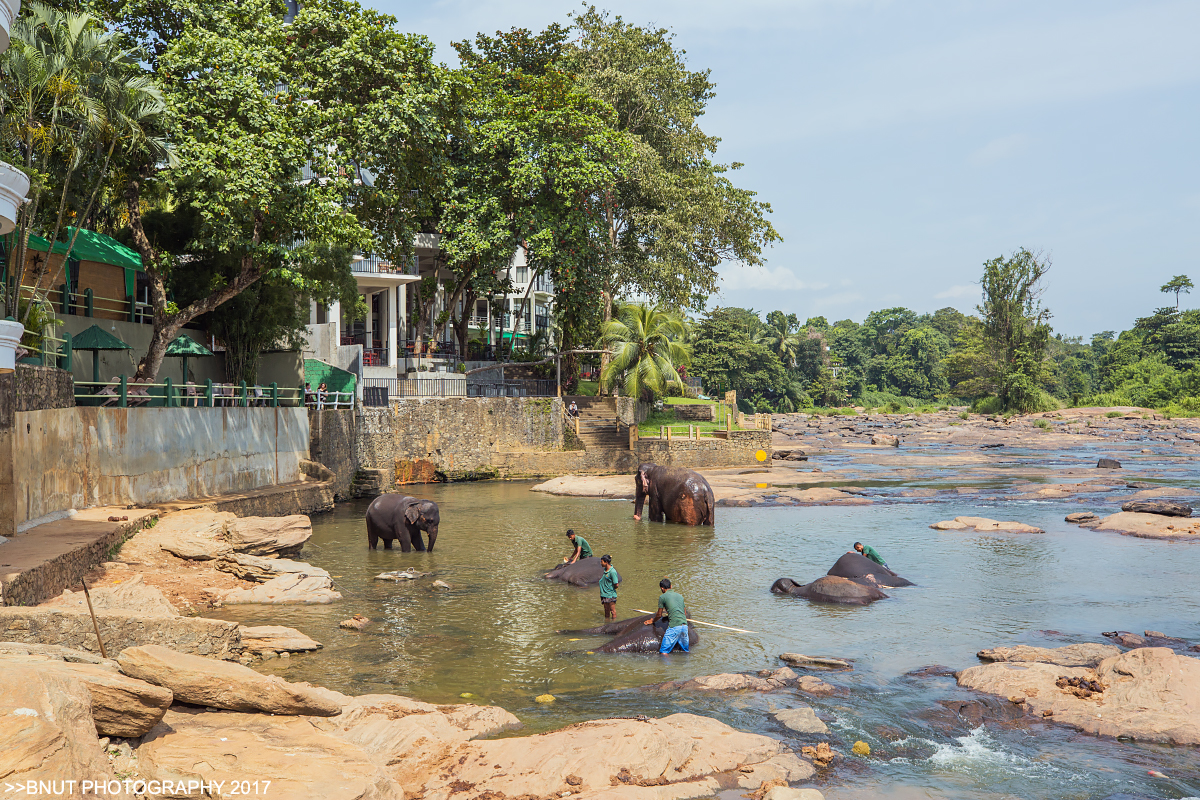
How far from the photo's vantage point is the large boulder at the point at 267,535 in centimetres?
1800

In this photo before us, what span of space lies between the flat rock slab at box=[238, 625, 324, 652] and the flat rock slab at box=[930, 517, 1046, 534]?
18.9 m

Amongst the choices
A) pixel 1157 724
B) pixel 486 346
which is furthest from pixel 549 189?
pixel 1157 724

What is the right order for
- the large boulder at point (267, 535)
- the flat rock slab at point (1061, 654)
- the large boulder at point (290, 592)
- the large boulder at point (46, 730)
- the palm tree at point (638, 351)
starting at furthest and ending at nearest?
the palm tree at point (638, 351) < the large boulder at point (267, 535) < the large boulder at point (290, 592) < the flat rock slab at point (1061, 654) < the large boulder at point (46, 730)

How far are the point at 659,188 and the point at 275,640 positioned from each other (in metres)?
34.4

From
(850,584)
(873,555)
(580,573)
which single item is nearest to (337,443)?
(580,573)

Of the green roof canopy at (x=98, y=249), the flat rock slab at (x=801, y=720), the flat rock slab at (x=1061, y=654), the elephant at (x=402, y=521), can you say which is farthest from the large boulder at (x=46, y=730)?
the green roof canopy at (x=98, y=249)

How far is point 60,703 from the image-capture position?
5.97m

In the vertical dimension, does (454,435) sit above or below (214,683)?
above

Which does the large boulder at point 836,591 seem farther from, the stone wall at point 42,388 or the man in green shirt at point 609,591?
the stone wall at point 42,388

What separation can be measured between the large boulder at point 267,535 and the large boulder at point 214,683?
33.8ft

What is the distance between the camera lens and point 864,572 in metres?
18.0

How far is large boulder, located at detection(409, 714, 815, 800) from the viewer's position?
8.20 m

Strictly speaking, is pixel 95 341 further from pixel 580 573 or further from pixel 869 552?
pixel 869 552

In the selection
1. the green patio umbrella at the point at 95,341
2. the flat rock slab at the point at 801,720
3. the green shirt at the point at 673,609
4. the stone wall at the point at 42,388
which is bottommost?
the flat rock slab at the point at 801,720
